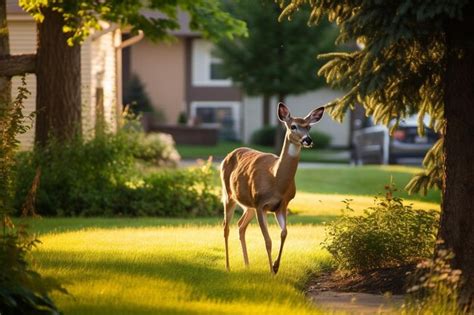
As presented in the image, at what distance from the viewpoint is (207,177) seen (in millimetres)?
21641

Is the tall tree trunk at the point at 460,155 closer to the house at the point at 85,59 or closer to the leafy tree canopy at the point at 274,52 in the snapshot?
the house at the point at 85,59

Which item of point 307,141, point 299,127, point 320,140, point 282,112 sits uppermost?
point 282,112

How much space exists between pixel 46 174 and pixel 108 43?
12440mm

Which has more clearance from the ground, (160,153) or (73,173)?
(73,173)

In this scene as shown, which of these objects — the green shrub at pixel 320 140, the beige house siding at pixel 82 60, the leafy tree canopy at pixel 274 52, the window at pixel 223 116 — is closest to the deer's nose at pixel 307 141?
the beige house siding at pixel 82 60

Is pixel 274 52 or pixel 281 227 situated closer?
pixel 281 227

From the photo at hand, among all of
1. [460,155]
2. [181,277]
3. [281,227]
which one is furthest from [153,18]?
[460,155]

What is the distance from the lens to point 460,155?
11109 millimetres

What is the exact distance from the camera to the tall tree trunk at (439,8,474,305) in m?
11.1

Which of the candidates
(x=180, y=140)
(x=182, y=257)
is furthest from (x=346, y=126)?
(x=182, y=257)

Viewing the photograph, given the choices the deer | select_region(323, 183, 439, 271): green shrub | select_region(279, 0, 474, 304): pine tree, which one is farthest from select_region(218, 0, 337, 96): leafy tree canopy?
the deer

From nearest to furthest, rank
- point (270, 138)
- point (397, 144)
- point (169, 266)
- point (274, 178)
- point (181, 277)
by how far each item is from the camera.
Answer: point (181, 277), point (274, 178), point (169, 266), point (397, 144), point (270, 138)

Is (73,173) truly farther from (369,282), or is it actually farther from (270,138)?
(270,138)

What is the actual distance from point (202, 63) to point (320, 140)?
696 cm
